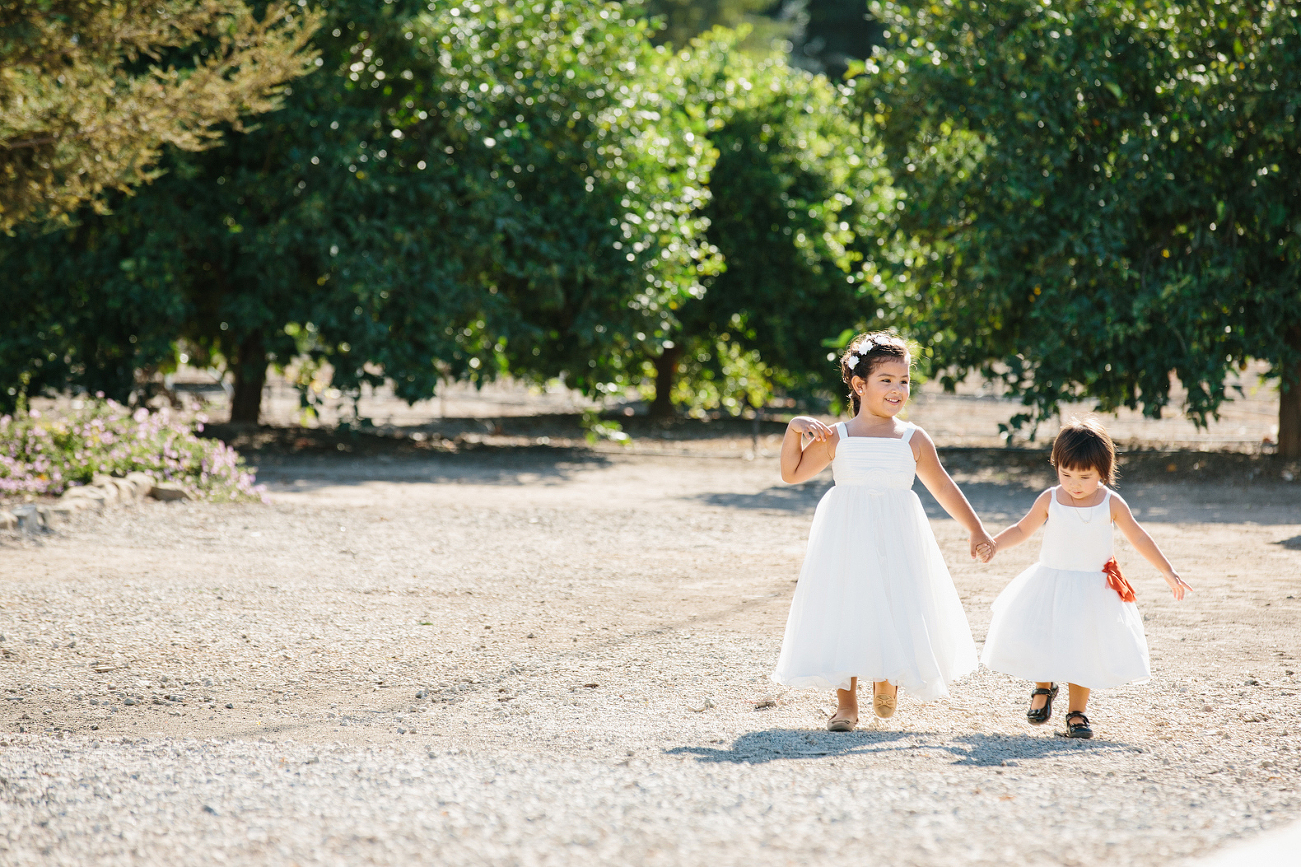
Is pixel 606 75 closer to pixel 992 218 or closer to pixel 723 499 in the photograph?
pixel 992 218

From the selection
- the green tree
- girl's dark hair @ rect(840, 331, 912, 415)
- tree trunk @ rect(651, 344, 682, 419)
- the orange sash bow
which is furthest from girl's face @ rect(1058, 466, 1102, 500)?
tree trunk @ rect(651, 344, 682, 419)

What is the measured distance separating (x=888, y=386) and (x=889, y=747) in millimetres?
1299

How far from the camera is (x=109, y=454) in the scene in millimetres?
9930

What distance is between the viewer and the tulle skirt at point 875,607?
423cm

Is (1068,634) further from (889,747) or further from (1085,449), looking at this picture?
(889,747)

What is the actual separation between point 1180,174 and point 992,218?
5.74ft

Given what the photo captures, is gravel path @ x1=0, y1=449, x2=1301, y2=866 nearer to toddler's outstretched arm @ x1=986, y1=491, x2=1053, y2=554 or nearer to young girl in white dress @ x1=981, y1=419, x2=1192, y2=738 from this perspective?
young girl in white dress @ x1=981, y1=419, x2=1192, y2=738

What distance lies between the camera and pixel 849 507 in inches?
172

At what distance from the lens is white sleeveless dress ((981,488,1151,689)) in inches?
166

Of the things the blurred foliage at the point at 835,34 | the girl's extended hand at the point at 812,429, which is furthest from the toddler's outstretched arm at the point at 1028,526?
the blurred foliage at the point at 835,34

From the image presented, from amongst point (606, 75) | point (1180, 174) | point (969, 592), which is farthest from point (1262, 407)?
point (969, 592)

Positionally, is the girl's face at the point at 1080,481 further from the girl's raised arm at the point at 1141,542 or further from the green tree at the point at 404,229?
the green tree at the point at 404,229

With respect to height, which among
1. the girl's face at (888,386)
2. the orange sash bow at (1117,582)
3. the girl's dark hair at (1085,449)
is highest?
the girl's face at (888,386)

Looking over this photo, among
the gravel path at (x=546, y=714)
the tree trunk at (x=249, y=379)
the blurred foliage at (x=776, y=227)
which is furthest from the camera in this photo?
the blurred foliage at (x=776, y=227)
